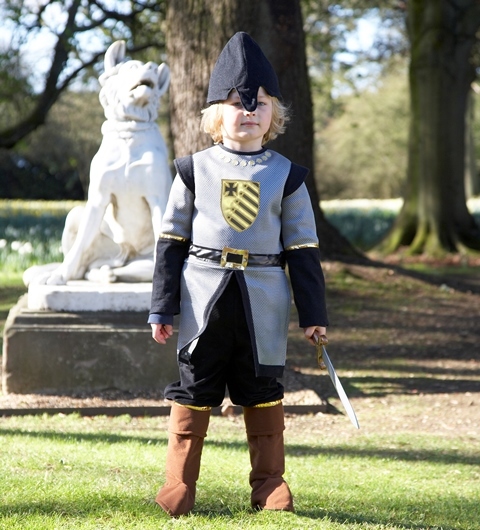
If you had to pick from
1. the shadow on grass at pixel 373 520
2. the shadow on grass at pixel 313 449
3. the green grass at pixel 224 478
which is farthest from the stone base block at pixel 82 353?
the shadow on grass at pixel 373 520

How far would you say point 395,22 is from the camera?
22.6 meters

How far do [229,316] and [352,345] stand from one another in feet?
18.0

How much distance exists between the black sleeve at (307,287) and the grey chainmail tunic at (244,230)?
0.03 m

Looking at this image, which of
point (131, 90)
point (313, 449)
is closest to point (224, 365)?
point (313, 449)

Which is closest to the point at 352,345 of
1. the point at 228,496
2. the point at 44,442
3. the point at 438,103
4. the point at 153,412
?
the point at 153,412

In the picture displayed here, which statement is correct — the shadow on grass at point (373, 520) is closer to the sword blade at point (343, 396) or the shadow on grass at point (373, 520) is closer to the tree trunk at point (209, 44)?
the sword blade at point (343, 396)

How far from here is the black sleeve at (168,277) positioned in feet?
11.5

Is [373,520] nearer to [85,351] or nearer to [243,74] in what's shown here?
[243,74]

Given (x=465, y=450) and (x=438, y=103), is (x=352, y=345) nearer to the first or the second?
(x=465, y=450)

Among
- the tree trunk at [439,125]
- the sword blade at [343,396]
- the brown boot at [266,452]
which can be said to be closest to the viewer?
the sword blade at [343,396]

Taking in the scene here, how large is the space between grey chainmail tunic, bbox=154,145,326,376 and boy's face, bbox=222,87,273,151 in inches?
1.9

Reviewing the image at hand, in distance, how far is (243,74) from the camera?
11.5ft

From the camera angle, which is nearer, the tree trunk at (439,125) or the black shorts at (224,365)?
the black shorts at (224,365)

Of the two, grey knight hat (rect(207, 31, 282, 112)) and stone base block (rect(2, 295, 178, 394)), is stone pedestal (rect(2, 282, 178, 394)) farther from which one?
grey knight hat (rect(207, 31, 282, 112))
